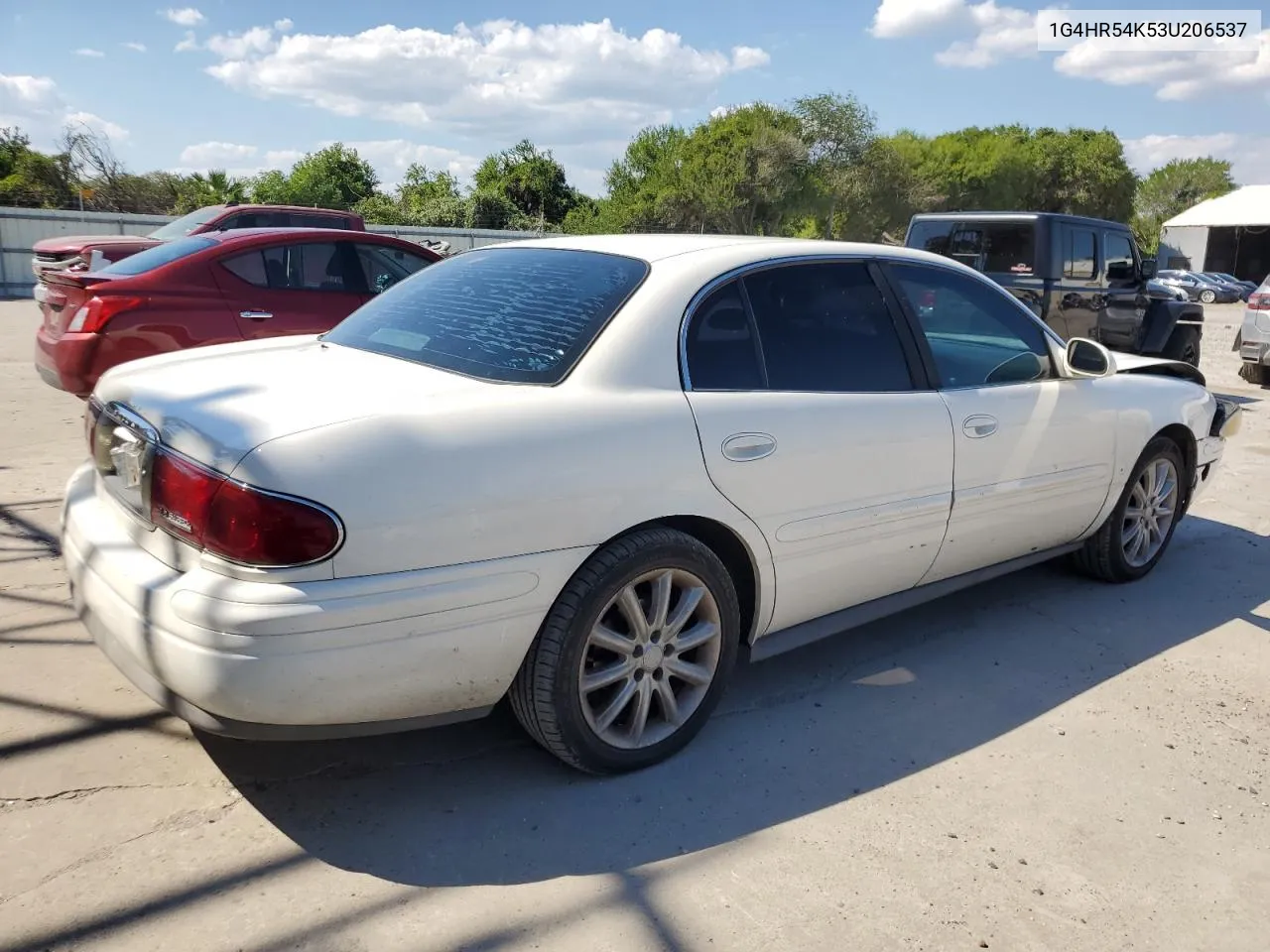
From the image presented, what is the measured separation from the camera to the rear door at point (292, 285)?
22.6 ft

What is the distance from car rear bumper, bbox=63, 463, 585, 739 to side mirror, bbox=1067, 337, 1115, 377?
2655 millimetres

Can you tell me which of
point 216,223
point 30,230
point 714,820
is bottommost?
point 714,820

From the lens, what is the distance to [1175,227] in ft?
188

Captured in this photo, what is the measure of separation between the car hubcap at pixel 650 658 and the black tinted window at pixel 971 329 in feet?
4.74

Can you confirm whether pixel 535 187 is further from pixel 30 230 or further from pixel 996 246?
pixel 996 246

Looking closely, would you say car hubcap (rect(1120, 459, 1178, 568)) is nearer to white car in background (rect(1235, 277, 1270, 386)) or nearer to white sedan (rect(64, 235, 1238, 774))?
white sedan (rect(64, 235, 1238, 774))

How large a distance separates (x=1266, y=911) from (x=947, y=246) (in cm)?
779

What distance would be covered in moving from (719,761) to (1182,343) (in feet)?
31.3

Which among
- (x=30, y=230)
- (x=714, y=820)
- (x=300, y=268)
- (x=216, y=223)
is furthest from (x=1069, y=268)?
(x=30, y=230)

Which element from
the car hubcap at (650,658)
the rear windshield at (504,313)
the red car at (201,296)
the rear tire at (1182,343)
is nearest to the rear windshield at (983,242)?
the rear tire at (1182,343)

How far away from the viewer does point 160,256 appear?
6.92 m

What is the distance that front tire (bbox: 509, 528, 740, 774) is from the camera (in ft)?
8.96

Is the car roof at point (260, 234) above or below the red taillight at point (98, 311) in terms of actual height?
above

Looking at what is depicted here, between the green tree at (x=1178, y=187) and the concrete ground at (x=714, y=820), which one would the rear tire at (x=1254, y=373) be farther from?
the green tree at (x=1178, y=187)
